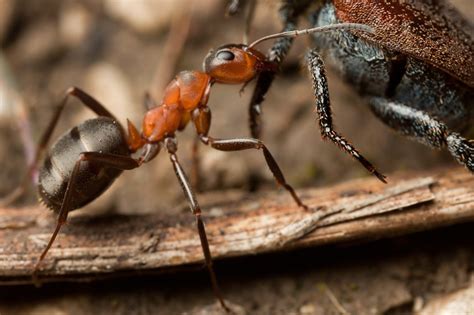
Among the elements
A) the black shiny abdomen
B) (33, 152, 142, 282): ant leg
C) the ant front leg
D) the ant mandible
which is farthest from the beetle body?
(33, 152, 142, 282): ant leg

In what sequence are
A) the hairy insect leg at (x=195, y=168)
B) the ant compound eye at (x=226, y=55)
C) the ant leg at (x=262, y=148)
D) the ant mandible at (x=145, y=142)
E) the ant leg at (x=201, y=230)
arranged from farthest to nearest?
the hairy insect leg at (x=195, y=168), the ant compound eye at (x=226, y=55), the ant leg at (x=262, y=148), the ant mandible at (x=145, y=142), the ant leg at (x=201, y=230)

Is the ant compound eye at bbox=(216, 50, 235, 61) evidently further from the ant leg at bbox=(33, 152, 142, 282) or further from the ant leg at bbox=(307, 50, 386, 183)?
the ant leg at bbox=(33, 152, 142, 282)

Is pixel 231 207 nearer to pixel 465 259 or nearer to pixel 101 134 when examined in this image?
pixel 101 134

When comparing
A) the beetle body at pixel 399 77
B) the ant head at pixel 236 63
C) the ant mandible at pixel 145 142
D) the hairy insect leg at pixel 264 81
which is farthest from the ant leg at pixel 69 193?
the beetle body at pixel 399 77

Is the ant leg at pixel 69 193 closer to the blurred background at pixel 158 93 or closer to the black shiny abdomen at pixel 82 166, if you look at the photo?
the black shiny abdomen at pixel 82 166

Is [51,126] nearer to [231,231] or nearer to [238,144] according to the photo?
[238,144]
